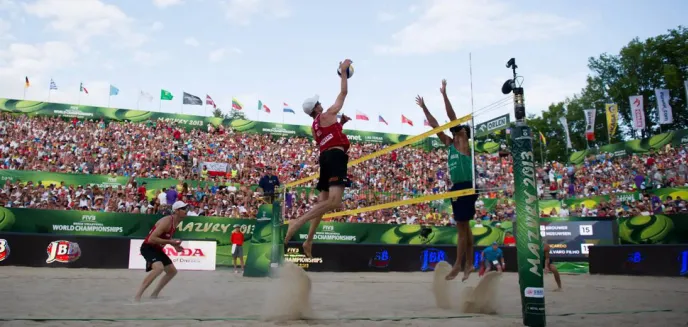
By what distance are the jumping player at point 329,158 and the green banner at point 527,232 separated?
7.09ft

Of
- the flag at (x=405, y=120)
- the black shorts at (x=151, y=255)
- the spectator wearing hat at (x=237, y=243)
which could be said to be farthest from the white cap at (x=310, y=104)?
the flag at (x=405, y=120)

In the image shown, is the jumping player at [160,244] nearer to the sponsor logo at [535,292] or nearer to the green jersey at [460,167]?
the green jersey at [460,167]

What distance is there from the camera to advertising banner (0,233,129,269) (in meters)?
16.7

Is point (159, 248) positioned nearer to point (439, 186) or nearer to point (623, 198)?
point (439, 186)

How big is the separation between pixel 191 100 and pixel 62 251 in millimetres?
22302

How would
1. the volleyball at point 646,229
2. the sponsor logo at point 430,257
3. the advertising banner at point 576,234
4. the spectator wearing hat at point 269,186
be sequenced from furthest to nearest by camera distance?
the advertising banner at point 576,234 < the sponsor logo at point 430,257 < the volleyball at point 646,229 < the spectator wearing hat at point 269,186

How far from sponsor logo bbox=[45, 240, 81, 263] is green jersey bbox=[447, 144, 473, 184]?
48.0 feet

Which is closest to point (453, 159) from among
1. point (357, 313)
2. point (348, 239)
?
point (357, 313)

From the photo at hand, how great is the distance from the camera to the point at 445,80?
762 centimetres

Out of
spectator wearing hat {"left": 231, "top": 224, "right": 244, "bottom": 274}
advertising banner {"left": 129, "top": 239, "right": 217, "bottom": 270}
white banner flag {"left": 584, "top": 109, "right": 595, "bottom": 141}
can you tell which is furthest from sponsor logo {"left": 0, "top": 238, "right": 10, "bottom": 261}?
white banner flag {"left": 584, "top": 109, "right": 595, "bottom": 141}

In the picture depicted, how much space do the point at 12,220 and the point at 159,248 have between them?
12.2m

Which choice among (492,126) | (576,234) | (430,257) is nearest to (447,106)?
(492,126)

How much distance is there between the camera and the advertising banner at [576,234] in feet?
70.2

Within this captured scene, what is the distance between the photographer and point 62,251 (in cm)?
1716
